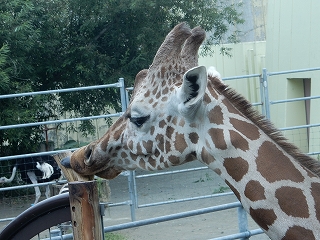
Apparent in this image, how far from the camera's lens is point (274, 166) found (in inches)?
87.3

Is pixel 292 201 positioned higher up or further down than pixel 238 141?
further down

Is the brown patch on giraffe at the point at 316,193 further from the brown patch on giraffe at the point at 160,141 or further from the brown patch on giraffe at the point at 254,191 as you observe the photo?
the brown patch on giraffe at the point at 160,141

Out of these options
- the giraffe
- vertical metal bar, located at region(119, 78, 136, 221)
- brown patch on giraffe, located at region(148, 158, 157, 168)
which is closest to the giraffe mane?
the giraffe

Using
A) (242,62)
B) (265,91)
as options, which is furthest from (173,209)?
(242,62)

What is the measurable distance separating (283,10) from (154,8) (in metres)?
2.85

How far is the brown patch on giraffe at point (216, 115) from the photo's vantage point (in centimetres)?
231

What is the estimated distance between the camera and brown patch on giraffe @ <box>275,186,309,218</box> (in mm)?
2148

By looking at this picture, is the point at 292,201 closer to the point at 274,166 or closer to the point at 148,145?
the point at 274,166

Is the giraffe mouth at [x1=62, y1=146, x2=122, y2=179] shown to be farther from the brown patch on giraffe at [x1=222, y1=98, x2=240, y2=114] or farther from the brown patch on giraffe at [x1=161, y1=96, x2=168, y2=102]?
the brown patch on giraffe at [x1=222, y1=98, x2=240, y2=114]

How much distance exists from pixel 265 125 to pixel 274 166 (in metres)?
0.20

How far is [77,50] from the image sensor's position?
11102 mm

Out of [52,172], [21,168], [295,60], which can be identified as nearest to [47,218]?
[52,172]

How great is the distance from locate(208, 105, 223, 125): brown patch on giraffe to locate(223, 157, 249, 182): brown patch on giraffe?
0.54ft

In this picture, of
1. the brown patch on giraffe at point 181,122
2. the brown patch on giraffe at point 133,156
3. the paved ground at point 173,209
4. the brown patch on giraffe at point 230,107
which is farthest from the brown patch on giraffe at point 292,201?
the paved ground at point 173,209
